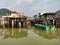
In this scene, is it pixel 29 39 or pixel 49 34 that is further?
pixel 49 34

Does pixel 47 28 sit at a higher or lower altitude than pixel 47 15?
lower

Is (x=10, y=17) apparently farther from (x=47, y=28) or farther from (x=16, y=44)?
(x=16, y=44)

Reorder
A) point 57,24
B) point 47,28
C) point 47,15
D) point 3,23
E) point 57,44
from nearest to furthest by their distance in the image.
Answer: point 57,44 < point 47,28 < point 3,23 < point 57,24 < point 47,15

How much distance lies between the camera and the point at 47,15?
43031 millimetres

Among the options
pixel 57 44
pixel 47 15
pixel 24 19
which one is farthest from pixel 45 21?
pixel 57 44

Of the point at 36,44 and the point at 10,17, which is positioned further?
the point at 10,17

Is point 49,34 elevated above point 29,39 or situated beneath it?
elevated above

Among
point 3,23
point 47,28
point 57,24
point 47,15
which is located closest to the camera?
point 47,28

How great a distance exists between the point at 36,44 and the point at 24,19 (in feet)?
81.3

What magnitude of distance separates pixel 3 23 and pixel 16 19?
132 inches

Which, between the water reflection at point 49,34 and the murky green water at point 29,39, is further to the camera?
the water reflection at point 49,34

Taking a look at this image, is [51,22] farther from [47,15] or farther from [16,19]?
[16,19]

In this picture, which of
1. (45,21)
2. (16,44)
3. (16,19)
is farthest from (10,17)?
(16,44)

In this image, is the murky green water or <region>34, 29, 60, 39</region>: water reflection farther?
<region>34, 29, 60, 39</region>: water reflection
